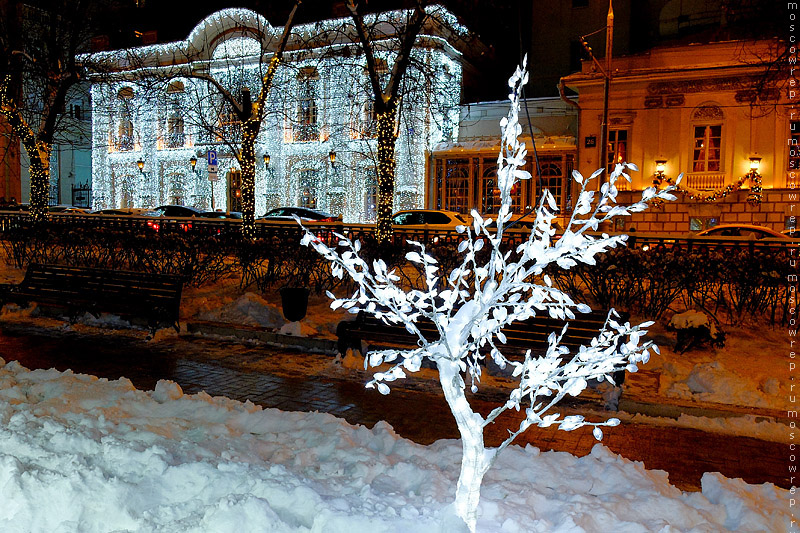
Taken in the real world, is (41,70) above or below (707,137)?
above

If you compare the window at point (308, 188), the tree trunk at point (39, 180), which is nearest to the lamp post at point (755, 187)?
the window at point (308, 188)

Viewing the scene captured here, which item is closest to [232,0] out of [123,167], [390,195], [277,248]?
[123,167]

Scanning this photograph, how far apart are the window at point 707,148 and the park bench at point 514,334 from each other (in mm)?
22251

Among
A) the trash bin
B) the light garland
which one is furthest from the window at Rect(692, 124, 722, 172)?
the trash bin

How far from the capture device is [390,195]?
1658cm

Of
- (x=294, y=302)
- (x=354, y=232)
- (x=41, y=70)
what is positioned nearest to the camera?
(x=294, y=302)

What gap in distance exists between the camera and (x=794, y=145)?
1026 inches

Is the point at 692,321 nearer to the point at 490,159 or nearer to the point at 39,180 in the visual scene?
the point at 39,180

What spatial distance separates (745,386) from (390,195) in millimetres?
10518

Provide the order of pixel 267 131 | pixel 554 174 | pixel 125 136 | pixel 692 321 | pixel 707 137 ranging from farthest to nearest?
1. pixel 125 136
2. pixel 267 131
3. pixel 554 174
4. pixel 707 137
5. pixel 692 321

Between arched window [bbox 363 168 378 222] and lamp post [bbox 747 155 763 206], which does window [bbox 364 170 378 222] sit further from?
lamp post [bbox 747 155 763 206]

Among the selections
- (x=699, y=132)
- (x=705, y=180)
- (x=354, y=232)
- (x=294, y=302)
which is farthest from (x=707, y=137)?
(x=294, y=302)

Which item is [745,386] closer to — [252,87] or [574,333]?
[574,333]

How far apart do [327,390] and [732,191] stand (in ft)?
78.3
